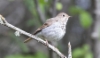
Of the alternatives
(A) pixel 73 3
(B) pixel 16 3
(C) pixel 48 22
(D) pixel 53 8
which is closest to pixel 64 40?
(A) pixel 73 3

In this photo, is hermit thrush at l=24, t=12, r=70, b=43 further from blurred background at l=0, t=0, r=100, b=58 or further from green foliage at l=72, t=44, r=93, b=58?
green foliage at l=72, t=44, r=93, b=58

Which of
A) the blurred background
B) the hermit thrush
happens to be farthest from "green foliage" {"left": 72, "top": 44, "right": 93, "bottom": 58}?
the hermit thrush

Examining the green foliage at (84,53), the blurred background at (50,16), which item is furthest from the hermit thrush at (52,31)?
the green foliage at (84,53)

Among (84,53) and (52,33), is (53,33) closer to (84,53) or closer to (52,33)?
(52,33)

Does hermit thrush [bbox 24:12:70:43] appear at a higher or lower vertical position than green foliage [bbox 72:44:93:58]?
lower

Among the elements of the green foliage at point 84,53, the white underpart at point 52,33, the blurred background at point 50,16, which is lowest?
the white underpart at point 52,33

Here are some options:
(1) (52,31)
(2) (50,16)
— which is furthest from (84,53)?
(1) (52,31)

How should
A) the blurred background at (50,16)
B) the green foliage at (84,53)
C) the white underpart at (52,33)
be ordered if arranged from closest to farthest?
the white underpart at (52,33) < the blurred background at (50,16) < the green foliage at (84,53)

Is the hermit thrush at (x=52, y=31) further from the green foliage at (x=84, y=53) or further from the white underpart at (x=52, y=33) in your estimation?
the green foliage at (x=84, y=53)
